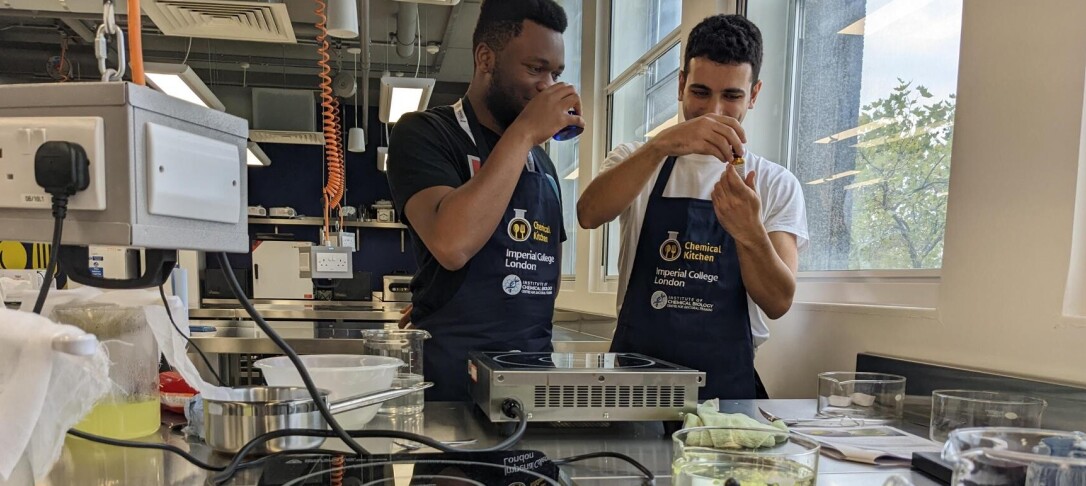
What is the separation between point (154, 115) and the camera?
1.73ft

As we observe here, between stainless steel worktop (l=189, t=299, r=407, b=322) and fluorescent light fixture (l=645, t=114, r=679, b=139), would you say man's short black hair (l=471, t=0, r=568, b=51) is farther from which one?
stainless steel worktop (l=189, t=299, r=407, b=322)

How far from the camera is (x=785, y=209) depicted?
130 centimetres

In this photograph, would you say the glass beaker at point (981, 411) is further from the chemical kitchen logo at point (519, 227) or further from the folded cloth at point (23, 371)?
the folded cloth at point (23, 371)

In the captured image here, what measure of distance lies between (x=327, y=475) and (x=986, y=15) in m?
1.29

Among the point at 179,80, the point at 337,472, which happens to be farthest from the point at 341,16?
the point at 337,472

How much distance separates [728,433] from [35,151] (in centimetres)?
72

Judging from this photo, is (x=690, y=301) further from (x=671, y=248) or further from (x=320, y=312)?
(x=320, y=312)

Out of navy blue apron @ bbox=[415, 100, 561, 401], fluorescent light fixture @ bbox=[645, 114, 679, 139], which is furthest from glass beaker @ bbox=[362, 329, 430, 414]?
fluorescent light fixture @ bbox=[645, 114, 679, 139]

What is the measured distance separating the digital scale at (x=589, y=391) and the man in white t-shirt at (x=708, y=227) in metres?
0.34

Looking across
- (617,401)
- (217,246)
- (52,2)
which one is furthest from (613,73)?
(217,246)

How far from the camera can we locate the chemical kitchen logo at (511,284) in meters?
1.22

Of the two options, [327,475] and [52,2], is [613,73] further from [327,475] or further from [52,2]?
[327,475]

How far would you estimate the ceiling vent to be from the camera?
2.17 metres

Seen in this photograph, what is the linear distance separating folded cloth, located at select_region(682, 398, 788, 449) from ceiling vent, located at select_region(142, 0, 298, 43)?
7.00 ft
